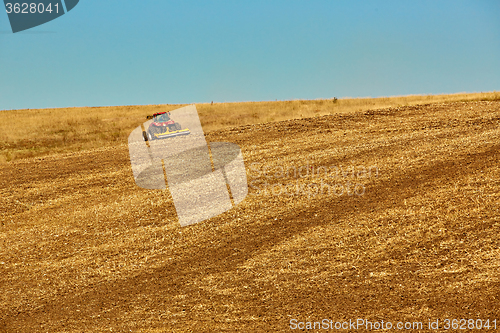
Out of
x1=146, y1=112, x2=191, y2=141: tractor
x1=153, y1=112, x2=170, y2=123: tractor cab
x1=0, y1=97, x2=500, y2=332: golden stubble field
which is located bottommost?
x1=0, y1=97, x2=500, y2=332: golden stubble field

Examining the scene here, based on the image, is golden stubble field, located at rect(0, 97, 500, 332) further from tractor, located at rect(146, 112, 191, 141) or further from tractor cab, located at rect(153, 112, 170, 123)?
tractor cab, located at rect(153, 112, 170, 123)

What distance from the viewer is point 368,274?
32.7 feet

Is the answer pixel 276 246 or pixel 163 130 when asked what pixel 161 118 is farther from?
pixel 276 246

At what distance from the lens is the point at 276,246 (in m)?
11.4

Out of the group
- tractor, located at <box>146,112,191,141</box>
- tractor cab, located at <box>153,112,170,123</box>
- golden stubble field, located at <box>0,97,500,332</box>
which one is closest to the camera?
golden stubble field, located at <box>0,97,500,332</box>

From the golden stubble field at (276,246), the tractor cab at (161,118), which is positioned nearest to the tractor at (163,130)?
the tractor cab at (161,118)

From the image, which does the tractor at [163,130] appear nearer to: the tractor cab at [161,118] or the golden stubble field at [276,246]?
the tractor cab at [161,118]

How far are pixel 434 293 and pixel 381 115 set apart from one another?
48.2ft

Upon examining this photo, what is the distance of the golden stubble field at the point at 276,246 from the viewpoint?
930 centimetres

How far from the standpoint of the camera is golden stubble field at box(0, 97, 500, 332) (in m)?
9.30

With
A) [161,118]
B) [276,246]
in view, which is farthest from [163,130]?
[276,246]

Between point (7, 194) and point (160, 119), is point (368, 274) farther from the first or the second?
point (160, 119)

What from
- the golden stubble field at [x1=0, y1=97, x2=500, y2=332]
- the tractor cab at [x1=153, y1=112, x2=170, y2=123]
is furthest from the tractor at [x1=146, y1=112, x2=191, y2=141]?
the golden stubble field at [x1=0, y1=97, x2=500, y2=332]

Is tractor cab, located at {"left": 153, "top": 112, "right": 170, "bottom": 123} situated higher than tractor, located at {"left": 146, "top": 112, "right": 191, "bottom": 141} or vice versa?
tractor cab, located at {"left": 153, "top": 112, "right": 170, "bottom": 123}
